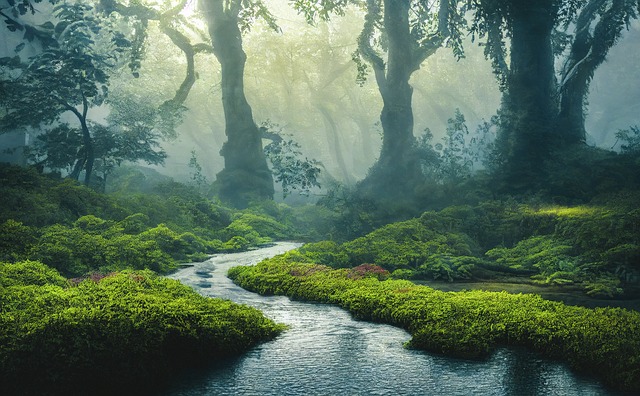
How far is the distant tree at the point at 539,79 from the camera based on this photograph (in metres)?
20.5

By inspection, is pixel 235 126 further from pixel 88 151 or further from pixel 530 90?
pixel 530 90

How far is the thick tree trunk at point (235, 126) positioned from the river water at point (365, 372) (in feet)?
82.6

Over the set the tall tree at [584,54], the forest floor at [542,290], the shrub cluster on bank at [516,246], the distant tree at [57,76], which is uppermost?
the tall tree at [584,54]

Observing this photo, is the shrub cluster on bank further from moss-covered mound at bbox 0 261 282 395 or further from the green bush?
the green bush

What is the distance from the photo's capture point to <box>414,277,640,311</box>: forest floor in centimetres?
887

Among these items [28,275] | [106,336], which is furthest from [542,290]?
[28,275]

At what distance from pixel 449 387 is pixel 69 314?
4.12 m

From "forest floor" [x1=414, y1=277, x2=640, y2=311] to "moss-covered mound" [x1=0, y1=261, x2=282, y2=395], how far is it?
4.63 m

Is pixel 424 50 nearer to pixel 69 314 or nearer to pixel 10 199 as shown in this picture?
pixel 10 199

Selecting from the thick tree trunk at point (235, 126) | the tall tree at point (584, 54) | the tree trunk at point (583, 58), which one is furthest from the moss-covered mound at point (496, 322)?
the thick tree trunk at point (235, 126)

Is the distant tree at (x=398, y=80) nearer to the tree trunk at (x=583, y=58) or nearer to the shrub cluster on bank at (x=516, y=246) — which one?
the tree trunk at (x=583, y=58)

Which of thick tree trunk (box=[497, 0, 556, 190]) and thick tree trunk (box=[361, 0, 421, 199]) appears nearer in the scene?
thick tree trunk (box=[497, 0, 556, 190])

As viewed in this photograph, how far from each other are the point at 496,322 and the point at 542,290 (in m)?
3.12

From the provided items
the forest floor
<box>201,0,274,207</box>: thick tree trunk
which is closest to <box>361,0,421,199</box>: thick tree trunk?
<box>201,0,274,207</box>: thick tree trunk
